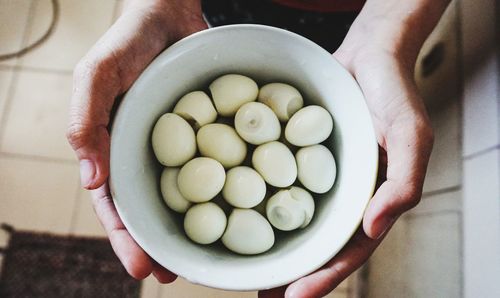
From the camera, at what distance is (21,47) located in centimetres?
114

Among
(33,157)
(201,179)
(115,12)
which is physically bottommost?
(33,157)

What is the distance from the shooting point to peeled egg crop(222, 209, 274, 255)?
47 cm

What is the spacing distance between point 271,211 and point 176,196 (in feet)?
0.35

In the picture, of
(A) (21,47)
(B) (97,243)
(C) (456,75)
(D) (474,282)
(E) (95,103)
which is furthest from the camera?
(A) (21,47)

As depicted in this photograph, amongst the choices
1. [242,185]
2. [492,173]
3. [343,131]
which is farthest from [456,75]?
[242,185]

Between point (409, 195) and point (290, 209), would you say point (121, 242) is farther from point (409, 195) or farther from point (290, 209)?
point (409, 195)

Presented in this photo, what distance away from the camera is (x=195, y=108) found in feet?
1.68

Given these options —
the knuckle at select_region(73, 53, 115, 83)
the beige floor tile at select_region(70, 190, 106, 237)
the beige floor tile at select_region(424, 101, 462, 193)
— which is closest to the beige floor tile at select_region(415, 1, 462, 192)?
the beige floor tile at select_region(424, 101, 462, 193)

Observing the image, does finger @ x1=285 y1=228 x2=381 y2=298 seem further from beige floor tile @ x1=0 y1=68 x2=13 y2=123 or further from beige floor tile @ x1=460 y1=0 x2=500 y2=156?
beige floor tile @ x1=0 y1=68 x2=13 y2=123

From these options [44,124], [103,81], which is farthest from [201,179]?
[44,124]

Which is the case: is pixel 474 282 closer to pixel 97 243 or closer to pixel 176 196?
pixel 176 196

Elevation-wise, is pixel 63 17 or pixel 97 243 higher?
pixel 63 17

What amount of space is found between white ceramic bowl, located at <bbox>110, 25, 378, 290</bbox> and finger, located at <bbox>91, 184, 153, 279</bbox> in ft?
0.13

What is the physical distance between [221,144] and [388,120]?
7.2 inches
